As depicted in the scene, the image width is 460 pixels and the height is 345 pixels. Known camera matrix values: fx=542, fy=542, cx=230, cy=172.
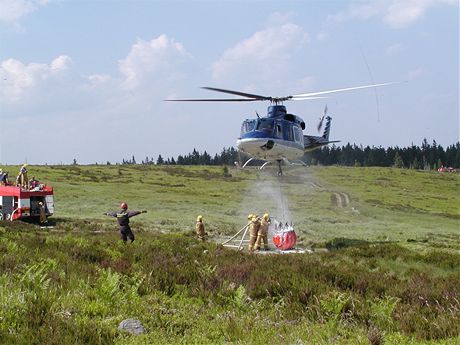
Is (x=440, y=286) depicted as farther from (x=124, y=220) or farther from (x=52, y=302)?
(x=124, y=220)

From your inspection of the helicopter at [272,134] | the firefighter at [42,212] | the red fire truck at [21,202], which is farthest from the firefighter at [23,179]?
the helicopter at [272,134]

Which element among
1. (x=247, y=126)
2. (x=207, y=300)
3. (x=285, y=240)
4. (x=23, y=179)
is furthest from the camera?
(x=23, y=179)

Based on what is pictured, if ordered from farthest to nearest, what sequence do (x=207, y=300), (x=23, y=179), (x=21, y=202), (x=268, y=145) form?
(x=23, y=179), (x=21, y=202), (x=268, y=145), (x=207, y=300)

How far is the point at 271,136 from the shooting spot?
2686cm

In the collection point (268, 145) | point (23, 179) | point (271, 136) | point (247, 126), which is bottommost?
point (23, 179)

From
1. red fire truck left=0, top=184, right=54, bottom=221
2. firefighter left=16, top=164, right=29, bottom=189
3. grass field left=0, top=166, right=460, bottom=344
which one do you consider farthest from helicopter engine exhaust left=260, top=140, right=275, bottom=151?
firefighter left=16, top=164, right=29, bottom=189

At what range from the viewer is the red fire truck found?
31766 mm

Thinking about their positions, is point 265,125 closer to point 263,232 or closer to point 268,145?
point 268,145

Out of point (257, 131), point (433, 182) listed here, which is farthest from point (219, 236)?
point (433, 182)

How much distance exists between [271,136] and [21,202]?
15462 mm

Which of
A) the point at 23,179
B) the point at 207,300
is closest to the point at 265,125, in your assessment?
the point at 23,179

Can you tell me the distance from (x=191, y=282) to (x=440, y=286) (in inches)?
202

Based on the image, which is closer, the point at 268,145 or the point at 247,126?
the point at 268,145

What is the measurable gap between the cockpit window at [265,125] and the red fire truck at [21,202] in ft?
47.6
